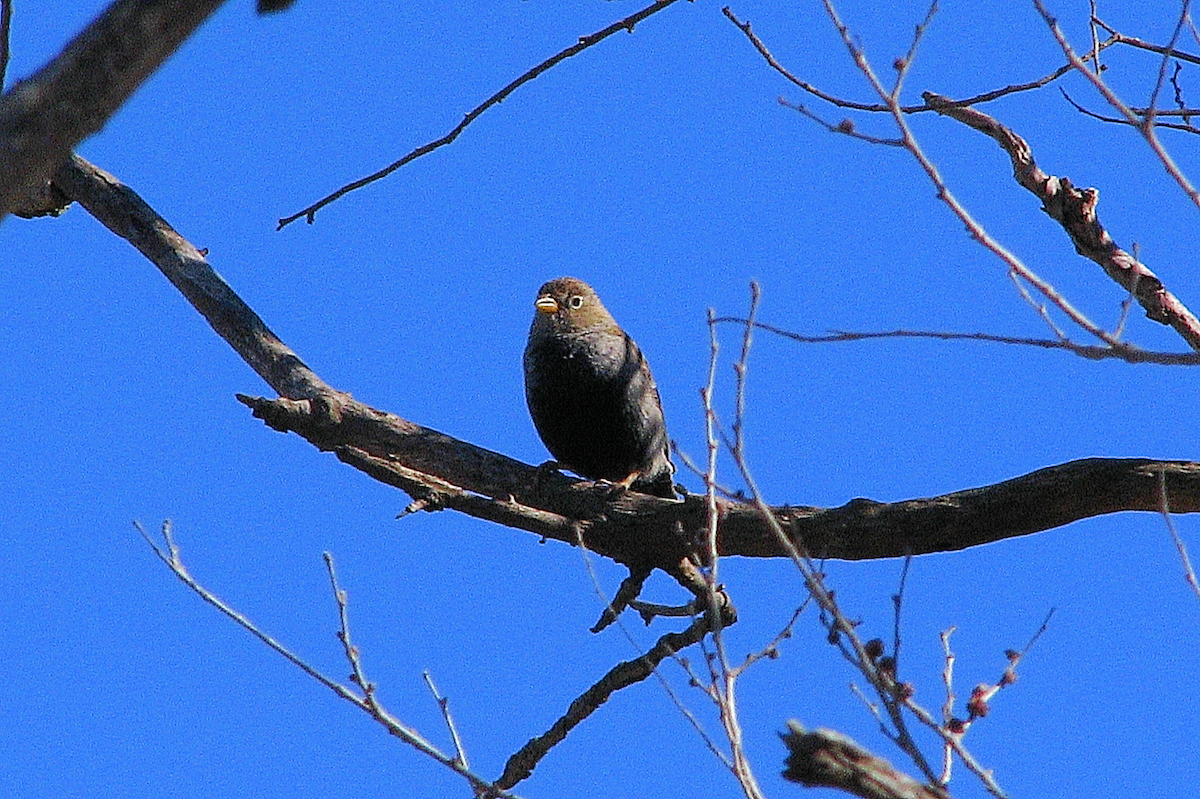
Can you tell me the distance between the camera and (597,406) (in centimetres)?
702

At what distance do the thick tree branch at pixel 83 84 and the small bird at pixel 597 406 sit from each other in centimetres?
518

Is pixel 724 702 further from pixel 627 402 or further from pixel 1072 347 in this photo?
pixel 627 402

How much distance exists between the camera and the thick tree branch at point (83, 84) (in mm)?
1684

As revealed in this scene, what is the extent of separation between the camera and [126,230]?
6047 mm

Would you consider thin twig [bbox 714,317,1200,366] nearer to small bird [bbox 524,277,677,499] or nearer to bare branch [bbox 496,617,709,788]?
bare branch [bbox 496,617,709,788]

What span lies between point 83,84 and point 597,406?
5333 millimetres

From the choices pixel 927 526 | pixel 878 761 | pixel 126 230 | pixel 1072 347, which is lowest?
pixel 878 761

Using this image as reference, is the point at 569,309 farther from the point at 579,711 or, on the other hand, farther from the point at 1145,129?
the point at 1145,129

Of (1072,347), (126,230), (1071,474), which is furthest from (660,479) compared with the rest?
(1072,347)

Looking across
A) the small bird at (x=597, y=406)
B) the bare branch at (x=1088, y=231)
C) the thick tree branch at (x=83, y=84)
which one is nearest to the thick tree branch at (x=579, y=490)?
the bare branch at (x=1088, y=231)

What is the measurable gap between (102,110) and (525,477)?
361cm

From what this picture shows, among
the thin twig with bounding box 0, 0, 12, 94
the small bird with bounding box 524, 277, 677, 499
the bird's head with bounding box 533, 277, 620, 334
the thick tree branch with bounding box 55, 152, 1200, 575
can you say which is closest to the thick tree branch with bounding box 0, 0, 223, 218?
the thin twig with bounding box 0, 0, 12, 94

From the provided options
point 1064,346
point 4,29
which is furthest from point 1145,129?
point 4,29

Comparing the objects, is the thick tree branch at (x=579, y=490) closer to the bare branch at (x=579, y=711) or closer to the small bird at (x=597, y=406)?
the bare branch at (x=579, y=711)
